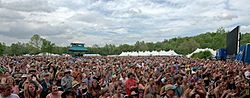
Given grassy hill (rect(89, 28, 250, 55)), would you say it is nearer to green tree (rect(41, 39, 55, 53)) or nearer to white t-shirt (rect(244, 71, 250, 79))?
green tree (rect(41, 39, 55, 53))

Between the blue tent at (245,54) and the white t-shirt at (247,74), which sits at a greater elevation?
the blue tent at (245,54)

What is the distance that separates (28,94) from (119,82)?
2940 millimetres

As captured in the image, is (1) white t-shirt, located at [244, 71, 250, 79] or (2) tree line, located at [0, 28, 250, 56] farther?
(2) tree line, located at [0, 28, 250, 56]

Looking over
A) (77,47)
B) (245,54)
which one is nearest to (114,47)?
(77,47)

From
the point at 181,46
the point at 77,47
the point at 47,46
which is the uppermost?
the point at 47,46

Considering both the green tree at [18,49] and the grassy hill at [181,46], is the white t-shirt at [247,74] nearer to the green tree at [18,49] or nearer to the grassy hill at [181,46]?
the grassy hill at [181,46]

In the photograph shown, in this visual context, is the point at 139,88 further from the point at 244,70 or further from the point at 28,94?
the point at 244,70

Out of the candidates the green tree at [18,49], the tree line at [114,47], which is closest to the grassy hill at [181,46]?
the tree line at [114,47]

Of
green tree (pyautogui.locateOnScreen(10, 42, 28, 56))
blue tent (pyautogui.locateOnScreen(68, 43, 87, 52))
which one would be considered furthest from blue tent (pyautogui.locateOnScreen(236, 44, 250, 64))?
green tree (pyautogui.locateOnScreen(10, 42, 28, 56))

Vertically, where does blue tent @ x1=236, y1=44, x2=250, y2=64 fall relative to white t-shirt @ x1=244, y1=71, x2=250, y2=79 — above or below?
above

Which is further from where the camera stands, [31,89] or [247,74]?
[247,74]

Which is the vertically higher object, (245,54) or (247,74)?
(245,54)

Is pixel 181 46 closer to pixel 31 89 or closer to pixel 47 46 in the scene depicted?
pixel 47 46

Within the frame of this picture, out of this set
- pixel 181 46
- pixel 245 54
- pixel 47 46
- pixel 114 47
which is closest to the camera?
pixel 245 54
